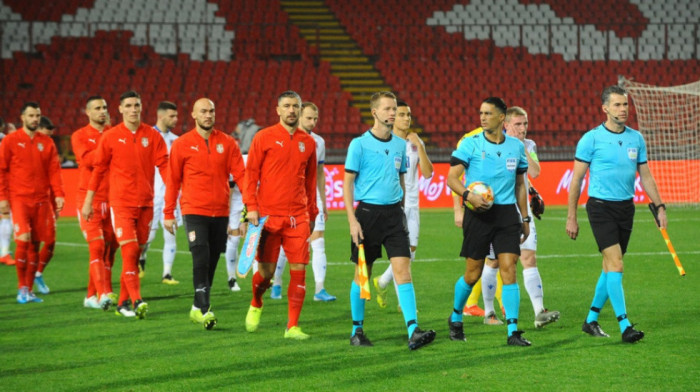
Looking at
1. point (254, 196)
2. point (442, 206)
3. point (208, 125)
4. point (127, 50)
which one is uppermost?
point (127, 50)

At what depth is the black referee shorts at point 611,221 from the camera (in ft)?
25.1

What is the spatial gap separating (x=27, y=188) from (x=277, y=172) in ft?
13.1

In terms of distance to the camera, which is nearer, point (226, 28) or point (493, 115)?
point (493, 115)

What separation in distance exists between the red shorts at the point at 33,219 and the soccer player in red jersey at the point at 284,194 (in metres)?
3.66

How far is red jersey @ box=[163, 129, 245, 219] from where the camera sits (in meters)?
8.58

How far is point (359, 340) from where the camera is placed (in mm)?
7527


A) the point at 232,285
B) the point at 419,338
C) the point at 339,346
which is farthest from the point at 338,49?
the point at 419,338

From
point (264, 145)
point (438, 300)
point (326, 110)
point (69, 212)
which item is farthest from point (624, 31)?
point (264, 145)

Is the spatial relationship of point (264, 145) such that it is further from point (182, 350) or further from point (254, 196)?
point (182, 350)

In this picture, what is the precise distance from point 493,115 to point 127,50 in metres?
26.6

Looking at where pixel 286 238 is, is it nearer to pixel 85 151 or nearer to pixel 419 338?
pixel 419 338

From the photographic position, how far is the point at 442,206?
81.2 ft

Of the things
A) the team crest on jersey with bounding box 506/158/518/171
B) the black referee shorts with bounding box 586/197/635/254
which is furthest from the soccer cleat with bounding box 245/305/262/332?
the black referee shorts with bounding box 586/197/635/254

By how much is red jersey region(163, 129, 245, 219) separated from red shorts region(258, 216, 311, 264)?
0.75 m
